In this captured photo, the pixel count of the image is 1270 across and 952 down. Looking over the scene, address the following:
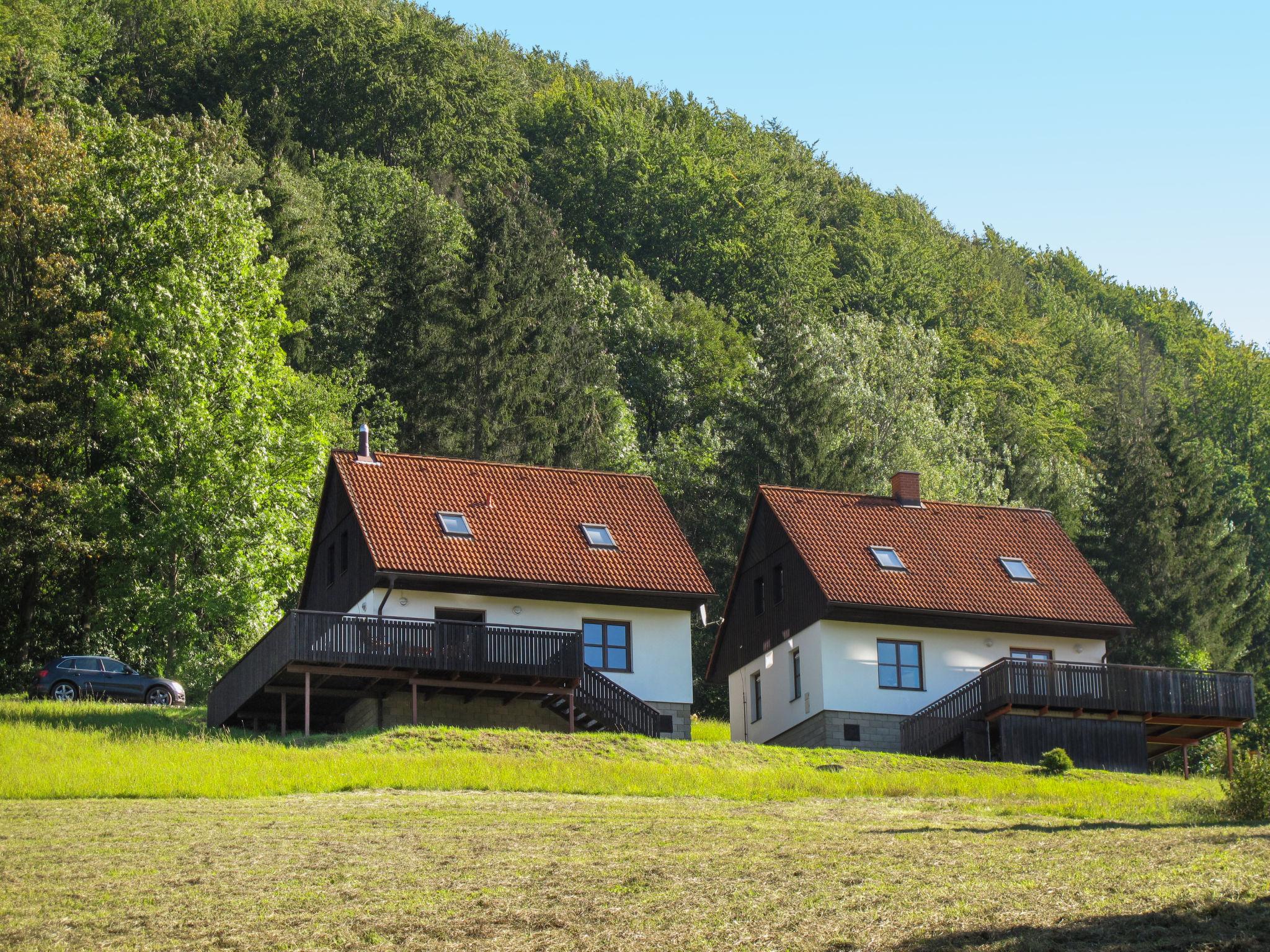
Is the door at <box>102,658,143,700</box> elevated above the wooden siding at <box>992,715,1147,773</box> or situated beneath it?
elevated above

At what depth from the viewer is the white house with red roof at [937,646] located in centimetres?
4194

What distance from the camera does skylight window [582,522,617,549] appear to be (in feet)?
141

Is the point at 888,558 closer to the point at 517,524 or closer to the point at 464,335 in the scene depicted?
the point at 517,524

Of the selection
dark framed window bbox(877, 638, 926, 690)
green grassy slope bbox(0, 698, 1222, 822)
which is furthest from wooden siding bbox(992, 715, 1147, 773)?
dark framed window bbox(877, 638, 926, 690)

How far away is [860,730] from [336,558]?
13.5 m

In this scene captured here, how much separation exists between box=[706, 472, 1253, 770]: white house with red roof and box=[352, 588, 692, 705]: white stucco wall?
12.0 feet

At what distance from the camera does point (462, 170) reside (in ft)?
315

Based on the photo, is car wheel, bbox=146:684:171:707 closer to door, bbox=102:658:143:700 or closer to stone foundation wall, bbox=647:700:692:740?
door, bbox=102:658:143:700

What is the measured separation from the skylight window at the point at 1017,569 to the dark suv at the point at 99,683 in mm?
21606

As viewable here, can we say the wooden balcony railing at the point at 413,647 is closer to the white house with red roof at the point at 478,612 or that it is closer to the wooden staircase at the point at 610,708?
the white house with red roof at the point at 478,612

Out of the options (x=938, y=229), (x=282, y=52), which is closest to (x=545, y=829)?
(x=282, y=52)

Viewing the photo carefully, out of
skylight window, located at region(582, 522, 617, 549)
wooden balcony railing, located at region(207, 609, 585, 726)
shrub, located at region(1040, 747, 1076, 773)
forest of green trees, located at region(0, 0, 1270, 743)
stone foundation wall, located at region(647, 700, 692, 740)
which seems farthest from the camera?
forest of green trees, located at region(0, 0, 1270, 743)

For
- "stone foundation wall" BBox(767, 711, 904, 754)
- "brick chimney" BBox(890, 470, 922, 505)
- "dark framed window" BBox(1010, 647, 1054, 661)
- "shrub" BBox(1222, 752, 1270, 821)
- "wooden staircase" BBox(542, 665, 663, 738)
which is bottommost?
"shrub" BBox(1222, 752, 1270, 821)

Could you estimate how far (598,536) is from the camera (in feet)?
143
